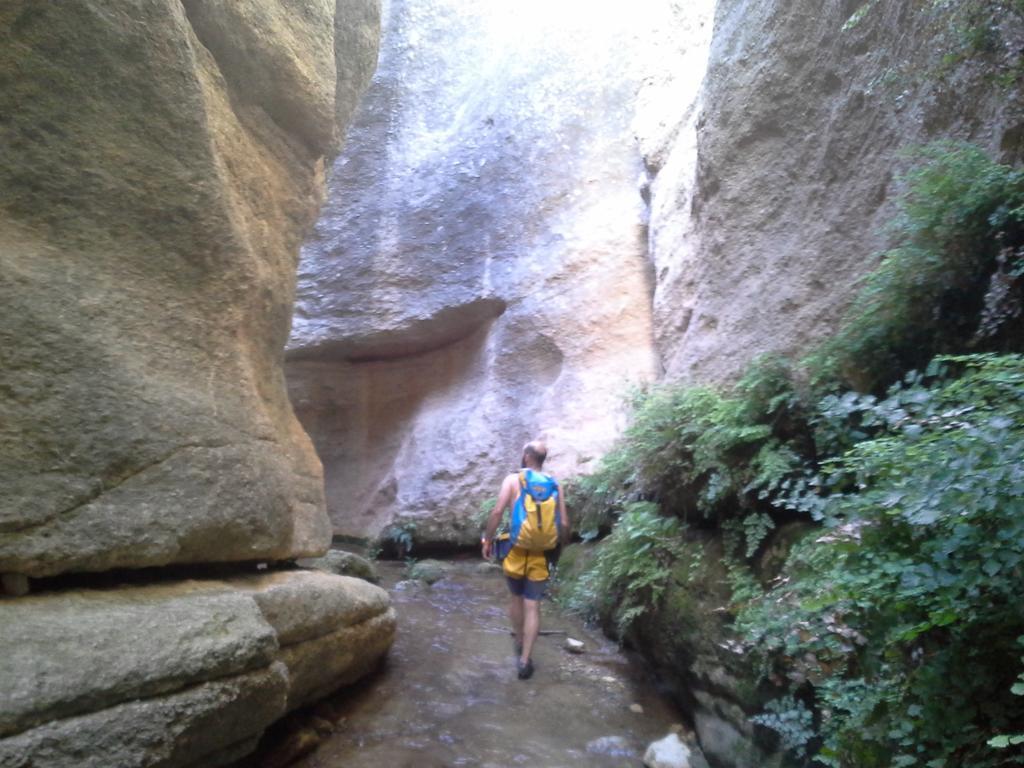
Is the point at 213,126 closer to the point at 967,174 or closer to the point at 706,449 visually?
the point at 706,449

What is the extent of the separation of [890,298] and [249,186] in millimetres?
3910

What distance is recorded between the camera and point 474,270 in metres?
11.9

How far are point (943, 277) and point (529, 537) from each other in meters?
3.16

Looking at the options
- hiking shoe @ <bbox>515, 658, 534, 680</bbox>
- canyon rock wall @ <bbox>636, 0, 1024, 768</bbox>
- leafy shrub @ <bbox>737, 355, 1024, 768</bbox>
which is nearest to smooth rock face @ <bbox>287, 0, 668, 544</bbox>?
canyon rock wall @ <bbox>636, 0, 1024, 768</bbox>

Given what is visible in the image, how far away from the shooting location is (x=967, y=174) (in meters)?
3.52

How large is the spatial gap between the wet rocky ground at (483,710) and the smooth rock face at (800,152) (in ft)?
8.60

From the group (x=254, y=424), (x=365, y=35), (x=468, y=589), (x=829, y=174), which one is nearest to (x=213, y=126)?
(x=254, y=424)

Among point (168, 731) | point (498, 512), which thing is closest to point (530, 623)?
point (498, 512)

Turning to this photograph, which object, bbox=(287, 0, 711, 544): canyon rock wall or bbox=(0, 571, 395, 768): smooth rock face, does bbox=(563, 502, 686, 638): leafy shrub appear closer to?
bbox=(0, 571, 395, 768): smooth rock face

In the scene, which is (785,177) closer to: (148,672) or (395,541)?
(148,672)

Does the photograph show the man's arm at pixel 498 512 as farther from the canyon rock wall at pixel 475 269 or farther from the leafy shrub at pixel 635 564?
the canyon rock wall at pixel 475 269

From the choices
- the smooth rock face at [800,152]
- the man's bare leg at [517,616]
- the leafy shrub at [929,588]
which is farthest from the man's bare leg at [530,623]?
the leafy shrub at [929,588]

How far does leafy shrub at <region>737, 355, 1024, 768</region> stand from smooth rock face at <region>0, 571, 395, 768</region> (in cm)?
229

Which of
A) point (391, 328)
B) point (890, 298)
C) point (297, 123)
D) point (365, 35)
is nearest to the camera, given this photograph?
point (890, 298)
